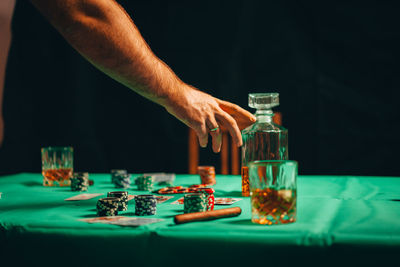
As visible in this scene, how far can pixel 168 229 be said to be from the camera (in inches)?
38.8

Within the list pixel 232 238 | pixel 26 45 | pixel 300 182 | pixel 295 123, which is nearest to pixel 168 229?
pixel 232 238

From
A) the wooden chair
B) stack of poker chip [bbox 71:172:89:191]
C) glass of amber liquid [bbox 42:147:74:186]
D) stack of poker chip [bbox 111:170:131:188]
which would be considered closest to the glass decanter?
stack of poker chip [bbox 111:170:131:188]

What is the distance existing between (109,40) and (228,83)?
2734 millimetres

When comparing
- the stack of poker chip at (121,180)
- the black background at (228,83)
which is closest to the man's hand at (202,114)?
the stack of poker chip at (121,180)

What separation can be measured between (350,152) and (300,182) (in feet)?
7.22

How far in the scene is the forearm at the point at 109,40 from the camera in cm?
154

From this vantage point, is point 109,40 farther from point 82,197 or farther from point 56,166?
point 56,166

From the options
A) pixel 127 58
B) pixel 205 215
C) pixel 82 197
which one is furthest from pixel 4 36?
pixel 205 215

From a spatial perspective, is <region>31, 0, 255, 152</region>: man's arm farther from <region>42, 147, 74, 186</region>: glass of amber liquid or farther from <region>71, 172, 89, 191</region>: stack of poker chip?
<region>42, 147, 74, 186</region>: glass of amber liquid

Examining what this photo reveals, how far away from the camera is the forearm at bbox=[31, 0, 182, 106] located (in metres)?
1.54

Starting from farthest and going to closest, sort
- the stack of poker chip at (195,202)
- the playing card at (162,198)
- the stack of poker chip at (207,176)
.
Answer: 1. the stack of poker chip at (207,176)
2. the playing card at (162,198)
3. the stack of poker chip at (195,202)

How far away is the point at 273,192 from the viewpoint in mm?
1036

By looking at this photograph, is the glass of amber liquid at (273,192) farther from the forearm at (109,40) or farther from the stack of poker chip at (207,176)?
the stack of poker chip at (207,176)

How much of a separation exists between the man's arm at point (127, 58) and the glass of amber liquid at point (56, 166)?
1.92 ft
